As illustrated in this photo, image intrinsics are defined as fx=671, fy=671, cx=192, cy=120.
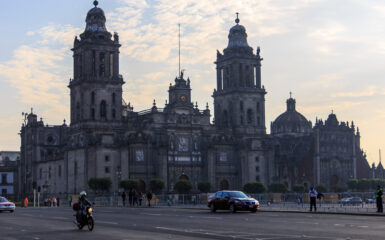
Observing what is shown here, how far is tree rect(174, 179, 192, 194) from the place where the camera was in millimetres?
96250

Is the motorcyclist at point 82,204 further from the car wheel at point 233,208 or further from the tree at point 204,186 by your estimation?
the tree at point 204,186

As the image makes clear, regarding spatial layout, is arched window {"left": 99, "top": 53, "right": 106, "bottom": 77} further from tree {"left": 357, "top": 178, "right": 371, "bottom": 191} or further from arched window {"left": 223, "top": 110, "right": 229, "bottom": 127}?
tree {"left": 357, "top": 178, "right": 371, "bottom": 191}

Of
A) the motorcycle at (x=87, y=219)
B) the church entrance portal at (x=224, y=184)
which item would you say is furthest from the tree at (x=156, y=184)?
the motorcycle at (x=87, y=219)

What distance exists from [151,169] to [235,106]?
1851cm

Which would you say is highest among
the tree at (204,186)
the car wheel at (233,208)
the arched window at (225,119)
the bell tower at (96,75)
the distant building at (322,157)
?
the bell tower at (96,75)

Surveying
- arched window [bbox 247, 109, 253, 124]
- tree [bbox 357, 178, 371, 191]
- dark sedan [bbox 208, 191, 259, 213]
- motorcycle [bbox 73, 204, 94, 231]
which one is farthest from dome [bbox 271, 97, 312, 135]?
motorcycle [bbox 73, 204, 94, 231]

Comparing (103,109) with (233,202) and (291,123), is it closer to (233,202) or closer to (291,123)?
(291,123)

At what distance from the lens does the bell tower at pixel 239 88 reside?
112m

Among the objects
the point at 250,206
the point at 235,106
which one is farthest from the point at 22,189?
the point at 250,206

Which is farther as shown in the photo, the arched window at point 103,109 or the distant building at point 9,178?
the distant building at point 9,178

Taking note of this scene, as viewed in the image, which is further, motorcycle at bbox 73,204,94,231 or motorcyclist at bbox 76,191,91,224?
motorcycle at bbox 73,204,94,231

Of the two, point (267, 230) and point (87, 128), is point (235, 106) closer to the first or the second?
point (87, 128)

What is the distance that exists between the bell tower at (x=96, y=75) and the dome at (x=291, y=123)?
153 ft

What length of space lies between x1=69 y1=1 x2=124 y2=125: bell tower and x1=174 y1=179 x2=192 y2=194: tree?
1482 centimetres
